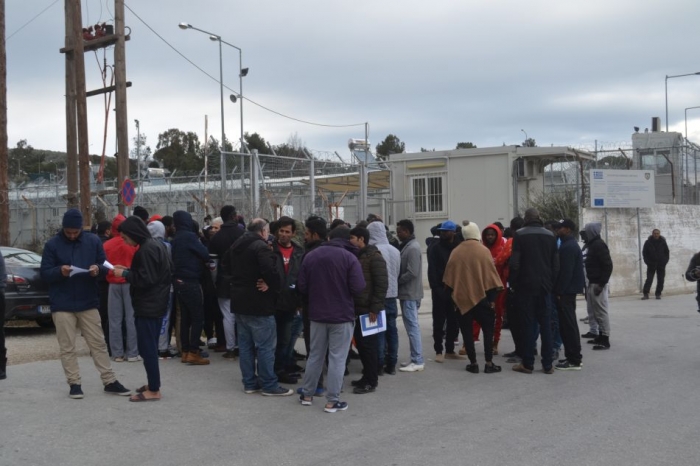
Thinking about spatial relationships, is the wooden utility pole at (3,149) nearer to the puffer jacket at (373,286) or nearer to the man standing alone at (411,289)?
the man standing alone at (411,289)

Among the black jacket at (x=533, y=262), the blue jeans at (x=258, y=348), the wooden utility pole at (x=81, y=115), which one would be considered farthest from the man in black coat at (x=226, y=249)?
the wooden utility pole at (x=81, y=115)

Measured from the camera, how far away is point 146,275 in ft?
23.7

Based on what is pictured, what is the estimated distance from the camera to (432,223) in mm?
24234

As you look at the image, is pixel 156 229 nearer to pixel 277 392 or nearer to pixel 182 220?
pixel 182 220

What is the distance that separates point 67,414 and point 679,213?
63.3ft

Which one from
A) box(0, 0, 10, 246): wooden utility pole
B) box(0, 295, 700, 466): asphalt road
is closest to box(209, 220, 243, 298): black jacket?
box(0, 295, 700, 466): asphalt road

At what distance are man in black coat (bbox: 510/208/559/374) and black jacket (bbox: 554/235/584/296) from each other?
0.54ft

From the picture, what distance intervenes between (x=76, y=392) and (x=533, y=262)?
5.50 m

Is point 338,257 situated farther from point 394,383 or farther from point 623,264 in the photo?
point 623,264

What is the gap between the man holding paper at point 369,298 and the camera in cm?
783

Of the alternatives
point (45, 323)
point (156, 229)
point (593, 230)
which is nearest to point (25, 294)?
point (45, 323)

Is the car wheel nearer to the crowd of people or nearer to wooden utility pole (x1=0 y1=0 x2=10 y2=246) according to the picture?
the crowd of people

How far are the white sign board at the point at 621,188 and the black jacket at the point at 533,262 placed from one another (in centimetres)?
1004

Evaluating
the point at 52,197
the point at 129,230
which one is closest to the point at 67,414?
the point at 129,230
